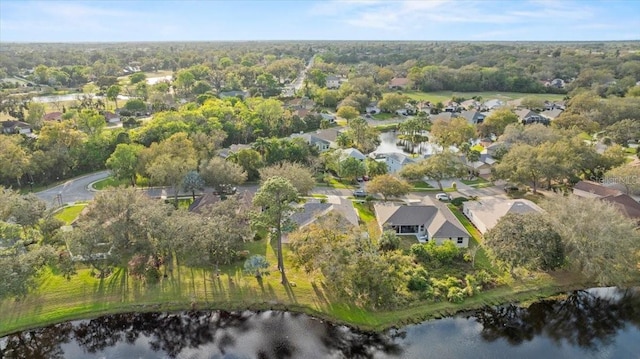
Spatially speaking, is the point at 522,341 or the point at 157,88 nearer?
the point at 522,341

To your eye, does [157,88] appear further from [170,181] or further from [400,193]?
[400,193]

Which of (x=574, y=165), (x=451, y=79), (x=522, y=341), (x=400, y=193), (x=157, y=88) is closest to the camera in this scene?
(x=522, y=341)

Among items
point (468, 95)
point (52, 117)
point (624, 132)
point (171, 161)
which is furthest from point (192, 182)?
point (468, 95)

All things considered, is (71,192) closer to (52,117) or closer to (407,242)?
(52,117)

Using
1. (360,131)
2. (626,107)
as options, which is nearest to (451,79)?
(626,107)

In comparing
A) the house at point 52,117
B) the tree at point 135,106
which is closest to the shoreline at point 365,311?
the house at point 52,117

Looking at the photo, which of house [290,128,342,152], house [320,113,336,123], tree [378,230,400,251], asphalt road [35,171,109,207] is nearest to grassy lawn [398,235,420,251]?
tree [378,230,400,251]
